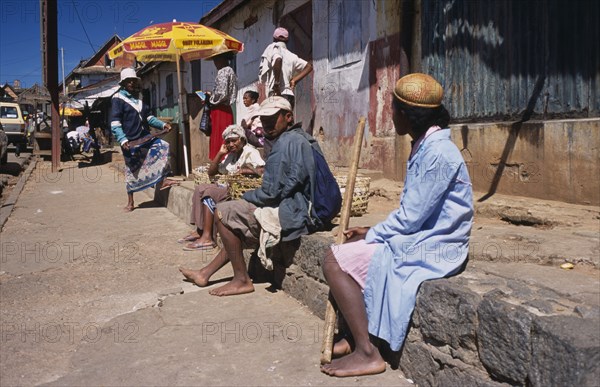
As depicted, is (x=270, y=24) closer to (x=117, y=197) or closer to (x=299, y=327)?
(x=117, y=197)

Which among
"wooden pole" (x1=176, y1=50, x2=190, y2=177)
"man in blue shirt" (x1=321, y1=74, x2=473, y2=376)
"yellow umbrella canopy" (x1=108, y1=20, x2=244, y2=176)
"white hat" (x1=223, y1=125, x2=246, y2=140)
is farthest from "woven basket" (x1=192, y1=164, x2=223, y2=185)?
"man in blue shirt" (x1=321, y1=74, x2=473, y2=376)

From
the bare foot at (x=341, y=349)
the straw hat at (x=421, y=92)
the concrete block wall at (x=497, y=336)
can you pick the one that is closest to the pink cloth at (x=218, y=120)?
the bare foot at (x=341, y=349)

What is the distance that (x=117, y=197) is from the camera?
8.88 m

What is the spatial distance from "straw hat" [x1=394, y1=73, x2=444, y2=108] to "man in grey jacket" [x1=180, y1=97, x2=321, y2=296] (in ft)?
3.77

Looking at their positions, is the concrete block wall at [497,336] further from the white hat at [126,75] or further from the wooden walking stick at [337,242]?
the white hat at [126,75]

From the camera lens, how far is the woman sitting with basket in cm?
512

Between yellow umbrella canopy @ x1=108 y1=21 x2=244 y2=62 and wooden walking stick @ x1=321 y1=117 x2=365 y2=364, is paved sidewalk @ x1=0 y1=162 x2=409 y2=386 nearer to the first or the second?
wooden walking stick @ x1=321 y1=117 x2=365 y2=364

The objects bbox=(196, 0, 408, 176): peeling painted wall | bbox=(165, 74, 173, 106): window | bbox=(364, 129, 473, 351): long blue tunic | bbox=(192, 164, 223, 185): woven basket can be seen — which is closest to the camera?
bbox=(364, 129, 473, 351): long blue tunic

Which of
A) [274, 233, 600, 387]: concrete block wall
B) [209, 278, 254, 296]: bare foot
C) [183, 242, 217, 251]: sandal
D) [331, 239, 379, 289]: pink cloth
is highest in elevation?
[331, 239, 379, 289]: pink cloth

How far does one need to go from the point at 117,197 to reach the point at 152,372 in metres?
6.49

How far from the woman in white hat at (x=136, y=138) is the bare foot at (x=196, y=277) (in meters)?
3.19

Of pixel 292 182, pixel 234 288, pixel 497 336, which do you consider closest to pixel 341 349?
pixel 497 336

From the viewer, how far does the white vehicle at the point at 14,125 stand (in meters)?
21.9

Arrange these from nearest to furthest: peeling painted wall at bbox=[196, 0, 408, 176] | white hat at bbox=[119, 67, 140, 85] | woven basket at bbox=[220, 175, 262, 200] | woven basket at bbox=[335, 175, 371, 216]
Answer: woven basket at bbox=[335, 175, 371, 216] < woven basket at bbox=[220, 175, 262, 200] < peeling painted wall at bbox=[196, 0, 408, 176] < white hat at bbox=[119, 67, 140, 85]
